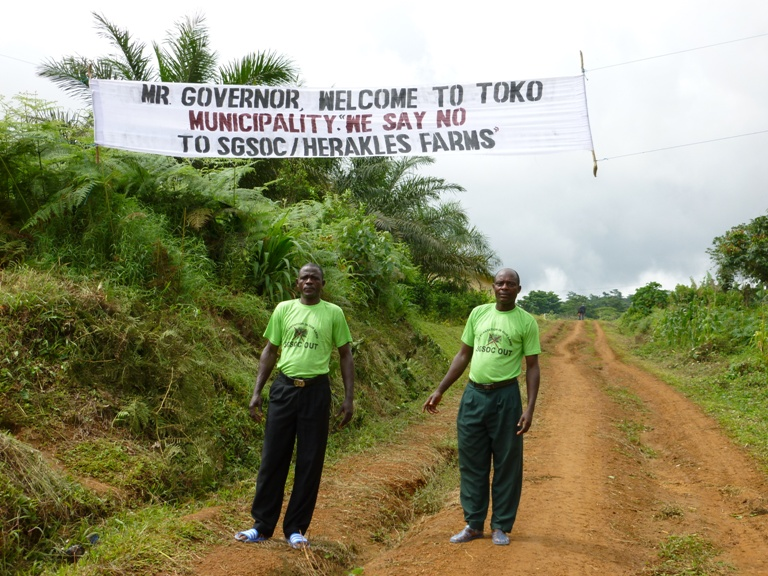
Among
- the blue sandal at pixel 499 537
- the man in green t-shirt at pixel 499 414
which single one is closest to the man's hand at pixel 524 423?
the man in green t-shirt at pixel 499 414

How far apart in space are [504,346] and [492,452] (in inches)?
31.9

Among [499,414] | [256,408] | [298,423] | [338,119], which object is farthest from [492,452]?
[338,119]

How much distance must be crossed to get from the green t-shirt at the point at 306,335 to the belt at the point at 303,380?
0.08 ft

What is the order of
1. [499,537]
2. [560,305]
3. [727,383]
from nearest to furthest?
[499,537], [727,383], [560,305]

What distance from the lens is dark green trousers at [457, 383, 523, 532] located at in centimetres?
553

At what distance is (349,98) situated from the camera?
8.96 meters

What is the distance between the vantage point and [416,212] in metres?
29.1

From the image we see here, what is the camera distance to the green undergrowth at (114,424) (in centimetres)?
510

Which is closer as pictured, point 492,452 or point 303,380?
point 303,380

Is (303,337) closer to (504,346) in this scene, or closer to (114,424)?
(504,346)

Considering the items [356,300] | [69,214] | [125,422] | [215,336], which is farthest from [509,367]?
[356,300]

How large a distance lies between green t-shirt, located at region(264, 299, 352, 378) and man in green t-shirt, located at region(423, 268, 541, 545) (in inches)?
34.1

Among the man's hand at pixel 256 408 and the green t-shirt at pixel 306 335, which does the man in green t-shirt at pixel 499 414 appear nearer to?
the green t-shirt at pixel 306 335

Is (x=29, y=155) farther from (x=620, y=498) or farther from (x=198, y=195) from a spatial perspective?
(x=620, y=498)
